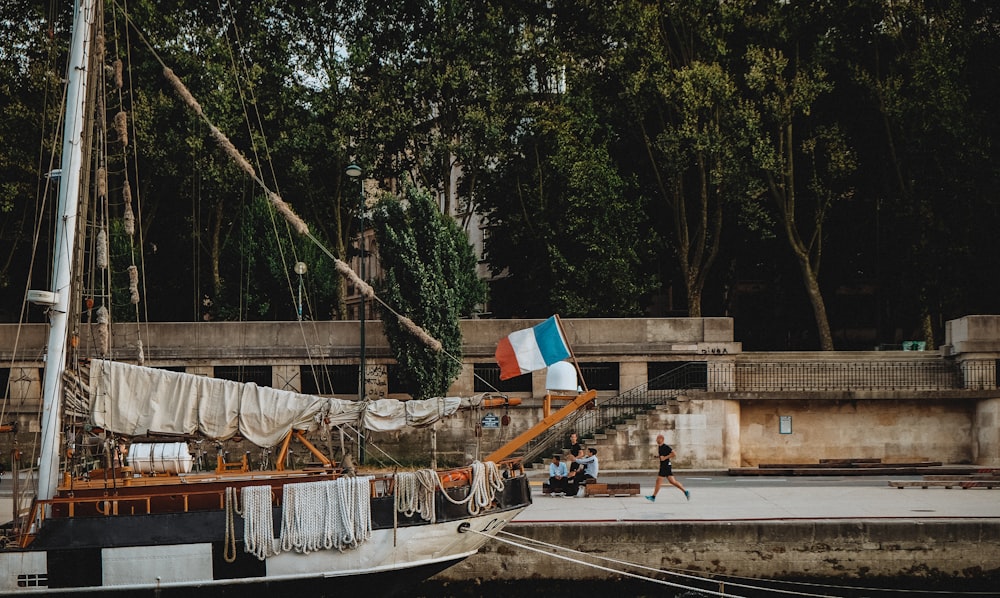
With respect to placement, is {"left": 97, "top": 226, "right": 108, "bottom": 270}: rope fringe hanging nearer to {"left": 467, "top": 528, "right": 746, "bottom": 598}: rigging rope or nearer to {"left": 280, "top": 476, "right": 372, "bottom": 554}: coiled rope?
{"left": 280, "top": 476, "right": 372, "bottom": 554}: coiled rope

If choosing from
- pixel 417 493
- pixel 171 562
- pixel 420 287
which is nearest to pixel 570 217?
pixel 420 287

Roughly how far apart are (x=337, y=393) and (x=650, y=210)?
16412 millimetres

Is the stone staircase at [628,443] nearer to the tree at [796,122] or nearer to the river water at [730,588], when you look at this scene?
the tree at [796,122]

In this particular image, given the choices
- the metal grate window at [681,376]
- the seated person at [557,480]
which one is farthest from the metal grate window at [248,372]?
the seated person at [557,480]

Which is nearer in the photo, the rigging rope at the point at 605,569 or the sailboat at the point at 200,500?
the sailboat at the point at 200,500

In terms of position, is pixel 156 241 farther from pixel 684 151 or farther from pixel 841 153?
pixel 841 153

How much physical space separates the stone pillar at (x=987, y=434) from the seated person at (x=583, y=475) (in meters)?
14.0

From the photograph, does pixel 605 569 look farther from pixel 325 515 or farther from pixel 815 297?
pixel 815 297

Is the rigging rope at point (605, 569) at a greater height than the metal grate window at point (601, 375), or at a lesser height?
lesser

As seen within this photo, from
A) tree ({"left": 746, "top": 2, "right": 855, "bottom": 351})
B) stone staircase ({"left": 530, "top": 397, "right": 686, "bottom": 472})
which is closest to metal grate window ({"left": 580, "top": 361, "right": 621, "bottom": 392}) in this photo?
stone staircase ({"left": 530, "top": 397, "right": 686, "bottom": 472})

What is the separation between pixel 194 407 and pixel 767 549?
10.1 metres

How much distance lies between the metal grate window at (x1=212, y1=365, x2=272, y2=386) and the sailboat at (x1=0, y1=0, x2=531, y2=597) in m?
16.0

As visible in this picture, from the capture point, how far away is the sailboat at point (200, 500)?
54.0 ft

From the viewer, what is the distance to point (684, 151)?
129 ft
